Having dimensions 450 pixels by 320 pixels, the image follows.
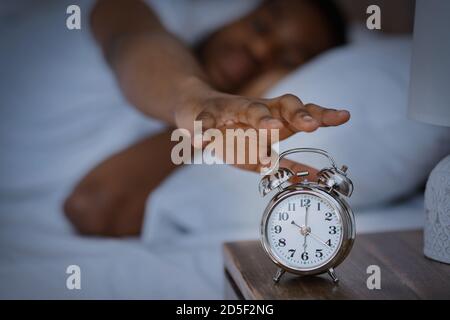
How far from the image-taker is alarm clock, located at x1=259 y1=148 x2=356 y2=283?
767mm

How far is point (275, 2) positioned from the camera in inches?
54.3

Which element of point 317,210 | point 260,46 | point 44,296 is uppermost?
point 260,46

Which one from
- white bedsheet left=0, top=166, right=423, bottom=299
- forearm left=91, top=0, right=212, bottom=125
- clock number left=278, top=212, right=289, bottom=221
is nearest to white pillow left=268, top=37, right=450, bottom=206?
white bedsheet left=0, top=166, right=423, bottom=299

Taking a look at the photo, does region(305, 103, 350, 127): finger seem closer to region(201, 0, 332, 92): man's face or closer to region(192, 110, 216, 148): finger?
region(192, 110, 216, 148): finger

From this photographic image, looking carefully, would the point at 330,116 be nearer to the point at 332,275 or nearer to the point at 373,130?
the point at 332,275

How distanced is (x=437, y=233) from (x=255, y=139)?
1.00ft

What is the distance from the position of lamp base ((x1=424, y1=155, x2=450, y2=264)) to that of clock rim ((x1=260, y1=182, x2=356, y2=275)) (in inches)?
6.5

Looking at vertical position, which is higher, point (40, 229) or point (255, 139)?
point (255, 139)

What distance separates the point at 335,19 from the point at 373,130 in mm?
428

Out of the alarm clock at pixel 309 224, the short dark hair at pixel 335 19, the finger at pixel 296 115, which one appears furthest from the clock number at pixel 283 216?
the short dark hair at pixel 335 19

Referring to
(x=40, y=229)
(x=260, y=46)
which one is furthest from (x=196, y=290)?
(x=260, y=46)
